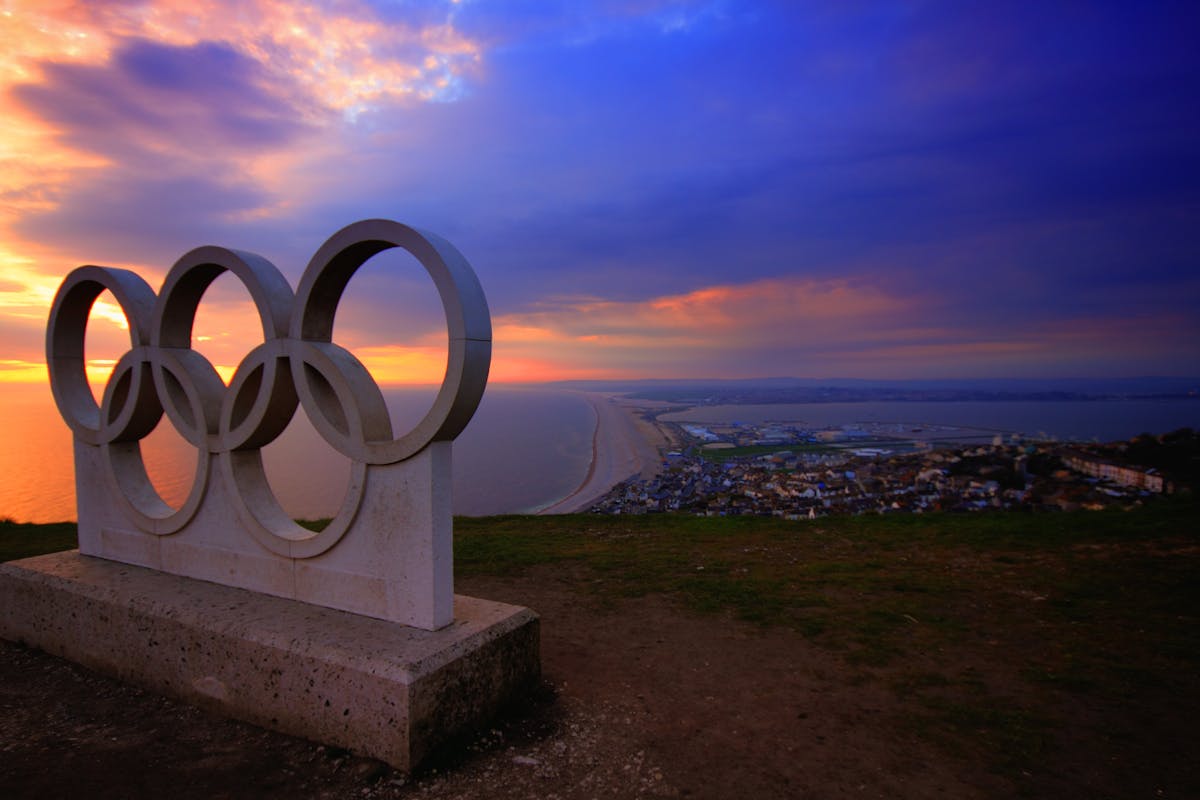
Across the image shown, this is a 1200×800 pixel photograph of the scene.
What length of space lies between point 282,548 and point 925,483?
51.9 ft

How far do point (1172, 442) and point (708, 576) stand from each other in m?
15.0

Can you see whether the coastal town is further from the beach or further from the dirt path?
the dirt path

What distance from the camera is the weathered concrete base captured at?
13.3ft

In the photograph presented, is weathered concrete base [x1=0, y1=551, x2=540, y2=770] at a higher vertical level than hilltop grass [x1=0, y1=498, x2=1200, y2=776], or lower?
higher

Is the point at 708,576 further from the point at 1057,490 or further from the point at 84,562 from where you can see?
the point at 1057,490

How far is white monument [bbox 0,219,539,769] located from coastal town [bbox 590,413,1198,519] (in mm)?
9364

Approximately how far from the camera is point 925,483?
1641cm

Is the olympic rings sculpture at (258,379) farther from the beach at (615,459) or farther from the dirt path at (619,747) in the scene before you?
the beach at (615,459)

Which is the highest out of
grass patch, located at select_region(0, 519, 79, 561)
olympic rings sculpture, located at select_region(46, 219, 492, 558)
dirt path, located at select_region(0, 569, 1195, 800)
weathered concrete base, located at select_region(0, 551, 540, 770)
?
olympic rings sculpture, located at select_region(46, 219, 492, 558)

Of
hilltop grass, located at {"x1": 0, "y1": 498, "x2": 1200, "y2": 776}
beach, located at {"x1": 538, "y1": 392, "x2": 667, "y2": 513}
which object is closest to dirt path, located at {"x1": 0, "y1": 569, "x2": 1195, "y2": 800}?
hilltop grass, located at {"x1": 0, "y1": 498, "x2": 1200, "y2": 776}

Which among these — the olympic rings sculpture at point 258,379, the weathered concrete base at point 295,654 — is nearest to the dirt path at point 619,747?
the weathered concrete base at point 295,654

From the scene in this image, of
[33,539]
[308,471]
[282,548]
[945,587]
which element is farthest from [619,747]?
[308,471]

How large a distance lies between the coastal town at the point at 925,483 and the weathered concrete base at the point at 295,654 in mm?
9189

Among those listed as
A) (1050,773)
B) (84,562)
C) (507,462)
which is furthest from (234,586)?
(507,462)
